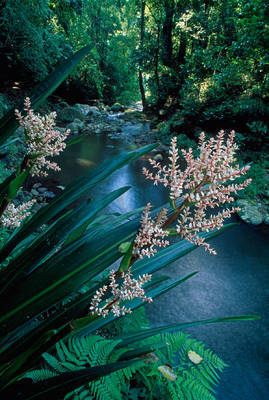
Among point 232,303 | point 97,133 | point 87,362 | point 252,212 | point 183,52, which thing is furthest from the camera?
point 183,52

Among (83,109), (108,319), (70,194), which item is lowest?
(108,319)

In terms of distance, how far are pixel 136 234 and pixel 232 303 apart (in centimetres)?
307

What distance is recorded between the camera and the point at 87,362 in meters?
0.92

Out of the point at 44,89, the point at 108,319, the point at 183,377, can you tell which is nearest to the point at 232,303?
the point at 183,377

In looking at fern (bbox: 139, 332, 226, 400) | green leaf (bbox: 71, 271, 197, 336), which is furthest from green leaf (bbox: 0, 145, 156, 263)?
fern (bbox: 139, 332, 226, 400)

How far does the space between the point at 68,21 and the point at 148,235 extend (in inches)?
438

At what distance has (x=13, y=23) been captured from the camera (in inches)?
220

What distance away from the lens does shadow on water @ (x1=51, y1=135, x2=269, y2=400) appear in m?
2.27

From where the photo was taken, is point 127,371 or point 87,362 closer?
point 87,362

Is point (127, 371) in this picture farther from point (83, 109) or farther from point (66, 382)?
point (83, 109)

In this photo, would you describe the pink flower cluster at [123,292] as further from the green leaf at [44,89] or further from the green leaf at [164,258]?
the green leaf at [44,89]

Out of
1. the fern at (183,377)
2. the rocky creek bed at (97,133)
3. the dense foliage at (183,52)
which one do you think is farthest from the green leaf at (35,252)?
the rocky creek bed at (97,133)

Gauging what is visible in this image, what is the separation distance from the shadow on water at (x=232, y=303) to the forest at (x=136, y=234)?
2 cm

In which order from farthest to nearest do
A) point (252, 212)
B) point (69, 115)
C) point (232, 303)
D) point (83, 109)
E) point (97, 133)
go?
point (83, 109), point (69, 115), point (97, 133), point (252, 212), point (232, 303)
